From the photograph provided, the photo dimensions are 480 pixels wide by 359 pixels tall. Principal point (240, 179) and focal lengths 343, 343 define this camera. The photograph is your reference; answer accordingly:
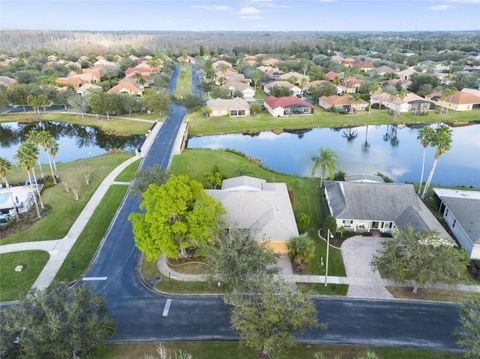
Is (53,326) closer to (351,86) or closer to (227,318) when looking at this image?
(227,318)

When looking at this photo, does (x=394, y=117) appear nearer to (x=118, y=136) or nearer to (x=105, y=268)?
(x=118, y=136)

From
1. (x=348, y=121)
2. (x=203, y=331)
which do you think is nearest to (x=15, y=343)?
(x=203, y=331)

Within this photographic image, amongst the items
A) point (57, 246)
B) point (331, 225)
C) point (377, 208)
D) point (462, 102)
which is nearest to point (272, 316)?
point (331, 225)

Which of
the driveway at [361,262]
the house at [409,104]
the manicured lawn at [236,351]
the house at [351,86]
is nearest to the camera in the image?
the manicured lawn at [236,351]

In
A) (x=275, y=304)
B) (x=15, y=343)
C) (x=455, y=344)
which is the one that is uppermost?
(x=275, y=304)

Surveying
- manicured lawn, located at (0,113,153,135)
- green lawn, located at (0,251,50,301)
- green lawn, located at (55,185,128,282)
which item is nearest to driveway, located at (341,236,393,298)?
green lawn, located at (55,185,128,282)

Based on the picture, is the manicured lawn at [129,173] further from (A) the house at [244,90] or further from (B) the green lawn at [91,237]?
(A) the house at [244,90]

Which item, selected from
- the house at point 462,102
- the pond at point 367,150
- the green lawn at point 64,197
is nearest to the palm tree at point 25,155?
the green lawn at point 64,197
